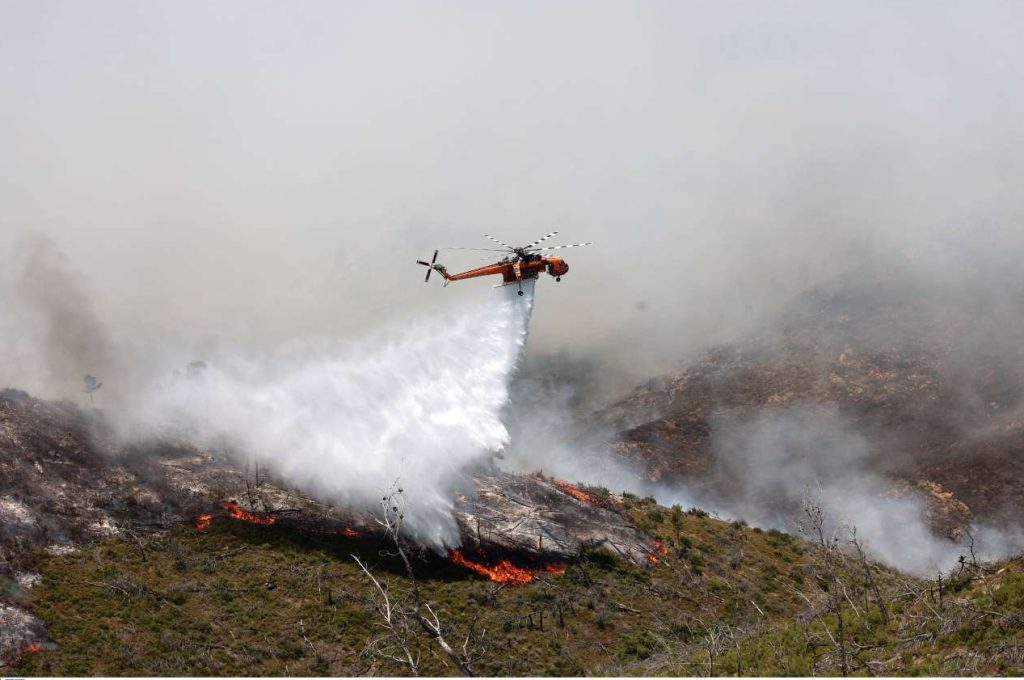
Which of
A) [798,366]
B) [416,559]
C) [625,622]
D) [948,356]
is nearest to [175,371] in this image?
[416,559]

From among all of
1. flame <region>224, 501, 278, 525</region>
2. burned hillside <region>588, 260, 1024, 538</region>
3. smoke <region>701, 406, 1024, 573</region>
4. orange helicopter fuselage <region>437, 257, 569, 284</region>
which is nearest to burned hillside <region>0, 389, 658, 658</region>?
flame <region>224, 501, 278, 525</region>

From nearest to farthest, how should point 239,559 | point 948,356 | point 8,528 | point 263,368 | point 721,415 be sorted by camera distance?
point 8,528
point 239,559
point 263,368
point 948,356
point 721,415

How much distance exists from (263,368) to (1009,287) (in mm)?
124963

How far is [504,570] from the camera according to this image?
51.4 metres

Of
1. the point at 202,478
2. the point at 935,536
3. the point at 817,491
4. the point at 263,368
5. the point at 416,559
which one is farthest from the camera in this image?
the point at 817,491

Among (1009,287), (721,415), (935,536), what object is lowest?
(935,536)

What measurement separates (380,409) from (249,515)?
1428 centimetres

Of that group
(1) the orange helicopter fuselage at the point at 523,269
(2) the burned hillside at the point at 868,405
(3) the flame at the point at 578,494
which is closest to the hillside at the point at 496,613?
(3) the flame at the point at 578,494

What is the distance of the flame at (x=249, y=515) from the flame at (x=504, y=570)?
14093 mm

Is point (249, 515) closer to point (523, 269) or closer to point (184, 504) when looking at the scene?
point (184, 504)

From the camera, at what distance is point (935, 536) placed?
78.0m

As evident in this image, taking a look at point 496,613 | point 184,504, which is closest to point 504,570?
point 496,613

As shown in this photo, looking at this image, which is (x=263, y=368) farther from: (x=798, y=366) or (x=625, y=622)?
(x=798, y=366)

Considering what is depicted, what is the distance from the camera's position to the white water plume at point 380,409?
184 feet
